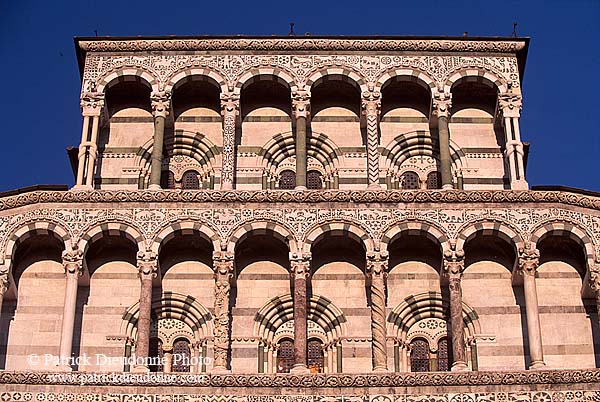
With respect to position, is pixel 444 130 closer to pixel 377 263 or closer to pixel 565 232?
pixel 565 232

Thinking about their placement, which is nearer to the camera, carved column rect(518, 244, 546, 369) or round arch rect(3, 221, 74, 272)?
carved column rect(518, 244, 546, 369)

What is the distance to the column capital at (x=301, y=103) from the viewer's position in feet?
89.9

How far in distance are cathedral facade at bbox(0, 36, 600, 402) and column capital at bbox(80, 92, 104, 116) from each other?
5 centimetres

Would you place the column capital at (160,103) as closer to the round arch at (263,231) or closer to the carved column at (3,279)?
the round arch at (263,231)

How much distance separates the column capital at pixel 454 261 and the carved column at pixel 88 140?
7.58 m

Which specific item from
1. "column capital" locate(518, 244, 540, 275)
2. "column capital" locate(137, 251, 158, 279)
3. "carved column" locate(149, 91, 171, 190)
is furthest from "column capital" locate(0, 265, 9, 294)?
"column capital" locate(518, 244, 540, 275)

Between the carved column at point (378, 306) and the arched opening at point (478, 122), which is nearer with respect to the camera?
the carved column at point (378, 306)

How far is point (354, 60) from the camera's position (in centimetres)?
2811

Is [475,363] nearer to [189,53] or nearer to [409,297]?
[409,297]

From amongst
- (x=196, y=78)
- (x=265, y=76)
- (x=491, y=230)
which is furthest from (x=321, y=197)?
(x=196, y=78)

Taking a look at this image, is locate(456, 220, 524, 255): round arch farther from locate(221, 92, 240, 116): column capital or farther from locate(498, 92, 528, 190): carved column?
locate(221, 92, 240, 116): column capital

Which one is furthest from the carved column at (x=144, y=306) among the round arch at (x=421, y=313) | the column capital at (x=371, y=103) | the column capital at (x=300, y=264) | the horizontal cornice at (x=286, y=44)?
the column capital at (x=371, y=103)

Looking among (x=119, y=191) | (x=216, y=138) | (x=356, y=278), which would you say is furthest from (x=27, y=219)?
(x=356, y=278)

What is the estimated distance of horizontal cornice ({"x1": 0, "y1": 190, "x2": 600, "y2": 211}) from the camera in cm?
2536
